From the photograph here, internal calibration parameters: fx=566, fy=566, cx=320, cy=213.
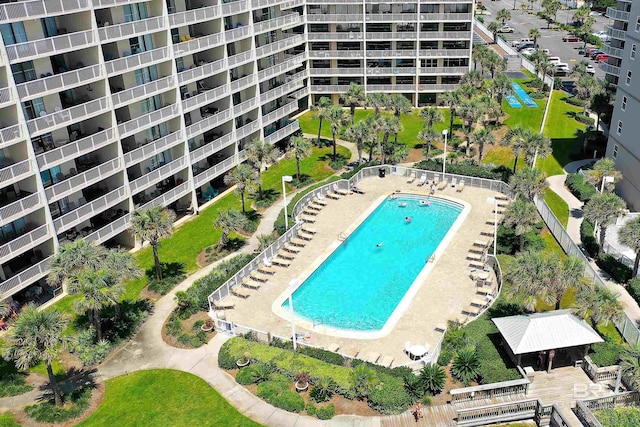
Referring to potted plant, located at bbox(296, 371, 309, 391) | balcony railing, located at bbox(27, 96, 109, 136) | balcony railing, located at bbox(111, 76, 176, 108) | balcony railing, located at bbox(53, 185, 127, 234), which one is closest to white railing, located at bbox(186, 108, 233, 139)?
balcony railing, located at bbox(111, 76, 176, 108)

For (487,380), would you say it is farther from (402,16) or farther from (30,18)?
(402,16)

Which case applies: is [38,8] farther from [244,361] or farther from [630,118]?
[630,118]

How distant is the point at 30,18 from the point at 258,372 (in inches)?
1183

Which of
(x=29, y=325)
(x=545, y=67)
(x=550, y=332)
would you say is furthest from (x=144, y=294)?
(x=545, y=67)

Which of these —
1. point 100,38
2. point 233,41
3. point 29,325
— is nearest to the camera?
point 29,325

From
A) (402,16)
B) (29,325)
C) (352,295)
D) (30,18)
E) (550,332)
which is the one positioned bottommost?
(352,295)

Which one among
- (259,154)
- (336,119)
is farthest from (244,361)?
(336,119)

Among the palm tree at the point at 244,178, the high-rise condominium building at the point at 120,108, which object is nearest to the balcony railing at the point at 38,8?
the high-rise condominium building at the point at 120,108

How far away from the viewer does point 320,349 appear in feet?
125

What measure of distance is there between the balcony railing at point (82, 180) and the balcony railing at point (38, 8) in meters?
12.5

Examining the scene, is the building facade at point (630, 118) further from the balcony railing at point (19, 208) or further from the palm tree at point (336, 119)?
the balcony railing at point (19, 208)

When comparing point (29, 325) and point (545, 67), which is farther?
point (545, 67)

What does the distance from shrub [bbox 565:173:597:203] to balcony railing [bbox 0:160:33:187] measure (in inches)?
2004

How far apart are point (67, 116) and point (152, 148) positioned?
9.88 meters
